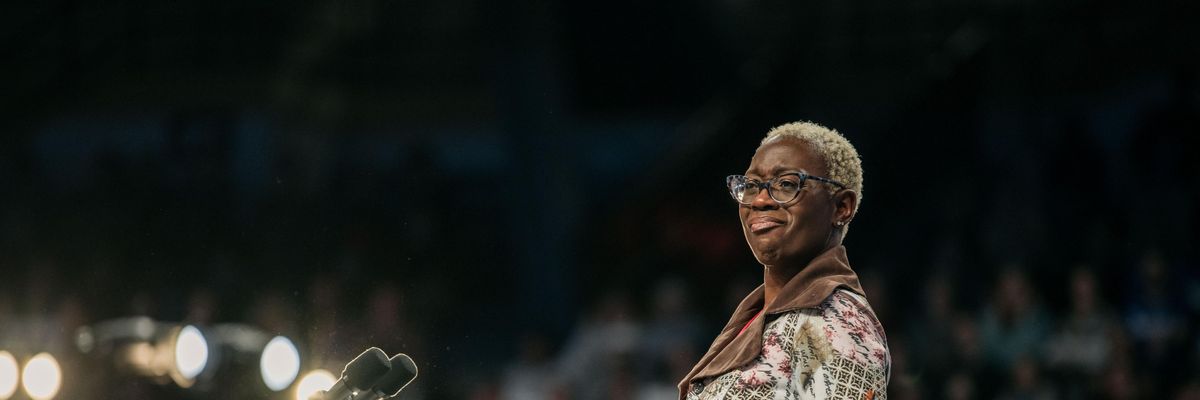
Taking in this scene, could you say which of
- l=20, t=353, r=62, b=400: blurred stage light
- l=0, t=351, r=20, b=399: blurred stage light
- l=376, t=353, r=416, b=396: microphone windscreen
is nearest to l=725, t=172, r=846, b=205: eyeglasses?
l=376, t=353, r=416, b=396: microphone windscreen

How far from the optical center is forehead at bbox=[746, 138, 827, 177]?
236 centimetres

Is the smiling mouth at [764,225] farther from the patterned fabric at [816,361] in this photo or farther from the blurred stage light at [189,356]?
the blurred stage light at [189,356]

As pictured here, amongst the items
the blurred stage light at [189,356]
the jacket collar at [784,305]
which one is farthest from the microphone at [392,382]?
the blurred stage light at [189,356]

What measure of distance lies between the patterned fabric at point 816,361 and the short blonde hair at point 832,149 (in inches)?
9.2

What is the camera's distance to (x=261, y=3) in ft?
32.7

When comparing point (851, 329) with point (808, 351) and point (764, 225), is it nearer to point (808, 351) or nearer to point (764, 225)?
point (808, 351)

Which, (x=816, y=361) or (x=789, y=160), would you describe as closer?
(x=816, y=361)

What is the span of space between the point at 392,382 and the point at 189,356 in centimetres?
238

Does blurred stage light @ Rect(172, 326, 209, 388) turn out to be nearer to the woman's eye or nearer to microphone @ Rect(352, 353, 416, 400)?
microphone @ Rect(352, 353, 416, 400)

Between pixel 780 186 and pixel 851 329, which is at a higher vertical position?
pixel 780 186

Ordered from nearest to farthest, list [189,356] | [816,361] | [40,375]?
[816,361] → [189,356] → [40,375]

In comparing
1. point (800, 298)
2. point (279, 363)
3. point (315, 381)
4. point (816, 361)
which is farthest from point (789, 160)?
point (279, 363)

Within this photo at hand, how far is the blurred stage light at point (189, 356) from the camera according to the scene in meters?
4.63

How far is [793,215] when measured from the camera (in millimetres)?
2346
